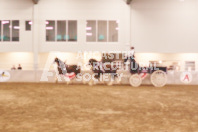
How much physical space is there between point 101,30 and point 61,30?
2.87 m

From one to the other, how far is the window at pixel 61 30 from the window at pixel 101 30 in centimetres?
101

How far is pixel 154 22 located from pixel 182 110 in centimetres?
1154

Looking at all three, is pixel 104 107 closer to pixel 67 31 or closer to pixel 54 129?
pixel 54 129

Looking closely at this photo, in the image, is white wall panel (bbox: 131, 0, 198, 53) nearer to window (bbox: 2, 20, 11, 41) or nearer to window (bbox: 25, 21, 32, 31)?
window (bbox: 25, 21, 32, 31)

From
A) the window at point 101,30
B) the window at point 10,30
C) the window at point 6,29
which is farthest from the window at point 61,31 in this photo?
the window at point 6,29

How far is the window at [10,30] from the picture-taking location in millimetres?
19288

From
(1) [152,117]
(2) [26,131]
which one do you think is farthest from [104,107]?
(2) [26,131]

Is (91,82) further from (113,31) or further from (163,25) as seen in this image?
(163,25)

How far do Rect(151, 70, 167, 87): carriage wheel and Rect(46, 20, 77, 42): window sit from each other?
22.2ft

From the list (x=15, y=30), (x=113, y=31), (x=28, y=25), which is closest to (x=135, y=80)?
(x=113, y=31)

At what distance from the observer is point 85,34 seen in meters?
19.0

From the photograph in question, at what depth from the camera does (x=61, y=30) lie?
63.4 feet

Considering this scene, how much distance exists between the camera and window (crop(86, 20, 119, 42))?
19.1 m

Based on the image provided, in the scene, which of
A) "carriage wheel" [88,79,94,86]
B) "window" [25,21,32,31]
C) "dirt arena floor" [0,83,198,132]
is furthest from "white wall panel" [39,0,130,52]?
"dirt arena floor" [0,83,198,132]
